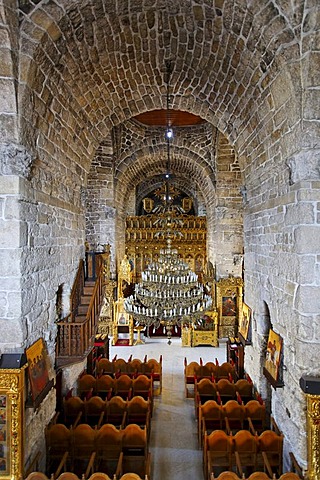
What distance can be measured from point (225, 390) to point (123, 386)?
233 centimetres

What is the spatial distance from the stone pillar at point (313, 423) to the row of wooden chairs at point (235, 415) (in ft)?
5.95

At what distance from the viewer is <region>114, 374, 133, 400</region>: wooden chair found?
792 cm

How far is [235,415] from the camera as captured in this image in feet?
21.2

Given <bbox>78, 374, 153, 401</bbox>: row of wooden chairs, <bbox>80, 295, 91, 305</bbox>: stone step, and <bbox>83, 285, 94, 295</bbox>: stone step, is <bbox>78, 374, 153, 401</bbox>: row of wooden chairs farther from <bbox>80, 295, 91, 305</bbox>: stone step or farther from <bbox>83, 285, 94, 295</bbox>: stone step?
<bbox>83, 285, 94, 295</bbox>: stone step

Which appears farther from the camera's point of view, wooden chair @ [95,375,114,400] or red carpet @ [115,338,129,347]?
red carpet @ [115,338,129,347]

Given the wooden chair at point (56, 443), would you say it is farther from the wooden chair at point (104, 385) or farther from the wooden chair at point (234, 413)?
the wooden chair at point (234, 413)

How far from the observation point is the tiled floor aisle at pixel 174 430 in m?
5.95

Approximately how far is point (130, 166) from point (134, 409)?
994cm

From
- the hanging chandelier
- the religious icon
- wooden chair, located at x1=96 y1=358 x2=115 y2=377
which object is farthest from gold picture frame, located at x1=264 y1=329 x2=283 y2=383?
wooden chair, located at x1=96 y1=358 x2=115 y2=377

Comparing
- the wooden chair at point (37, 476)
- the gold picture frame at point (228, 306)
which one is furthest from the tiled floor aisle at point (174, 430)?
the wooden chair at point (37, 476)

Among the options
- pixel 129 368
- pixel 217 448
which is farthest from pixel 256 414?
pixel 129 368

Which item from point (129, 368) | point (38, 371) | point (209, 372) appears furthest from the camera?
point (129, 368)

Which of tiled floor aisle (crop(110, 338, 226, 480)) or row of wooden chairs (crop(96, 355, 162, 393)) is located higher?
row of wooden chairs (crop(96, 355, 162, 393))

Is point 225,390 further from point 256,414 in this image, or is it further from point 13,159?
point 13,159
